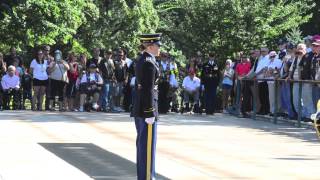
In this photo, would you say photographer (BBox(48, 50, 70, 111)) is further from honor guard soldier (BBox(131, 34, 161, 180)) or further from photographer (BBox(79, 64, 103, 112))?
honor guard soldier (BBox(131, 34, 161, 180))

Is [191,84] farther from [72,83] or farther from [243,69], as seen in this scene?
[72,83]

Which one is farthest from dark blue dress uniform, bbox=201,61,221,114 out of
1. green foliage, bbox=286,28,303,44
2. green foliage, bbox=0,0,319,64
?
green foliage, bbox=0,0,319,64

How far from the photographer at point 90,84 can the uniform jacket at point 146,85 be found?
14.2m

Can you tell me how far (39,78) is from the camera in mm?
23438

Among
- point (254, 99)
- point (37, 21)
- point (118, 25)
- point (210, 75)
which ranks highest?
point (118, 25)

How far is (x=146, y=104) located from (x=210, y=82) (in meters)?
14.1

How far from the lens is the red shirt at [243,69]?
23.1 meters

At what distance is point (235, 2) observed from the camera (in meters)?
35.5

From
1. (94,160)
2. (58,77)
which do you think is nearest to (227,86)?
(58,77)

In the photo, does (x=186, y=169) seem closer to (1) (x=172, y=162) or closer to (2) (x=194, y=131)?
(1) (x=172, y=162)

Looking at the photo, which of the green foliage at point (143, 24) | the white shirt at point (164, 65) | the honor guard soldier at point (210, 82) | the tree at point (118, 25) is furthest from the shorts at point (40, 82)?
the tree at point (118, 25)

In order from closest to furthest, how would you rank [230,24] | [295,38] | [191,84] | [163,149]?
[163,149], [191,84], [295,38], [230,24]

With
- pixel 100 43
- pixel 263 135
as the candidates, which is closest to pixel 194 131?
pixel 263 135

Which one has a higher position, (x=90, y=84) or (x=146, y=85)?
(x=90, y=84)
